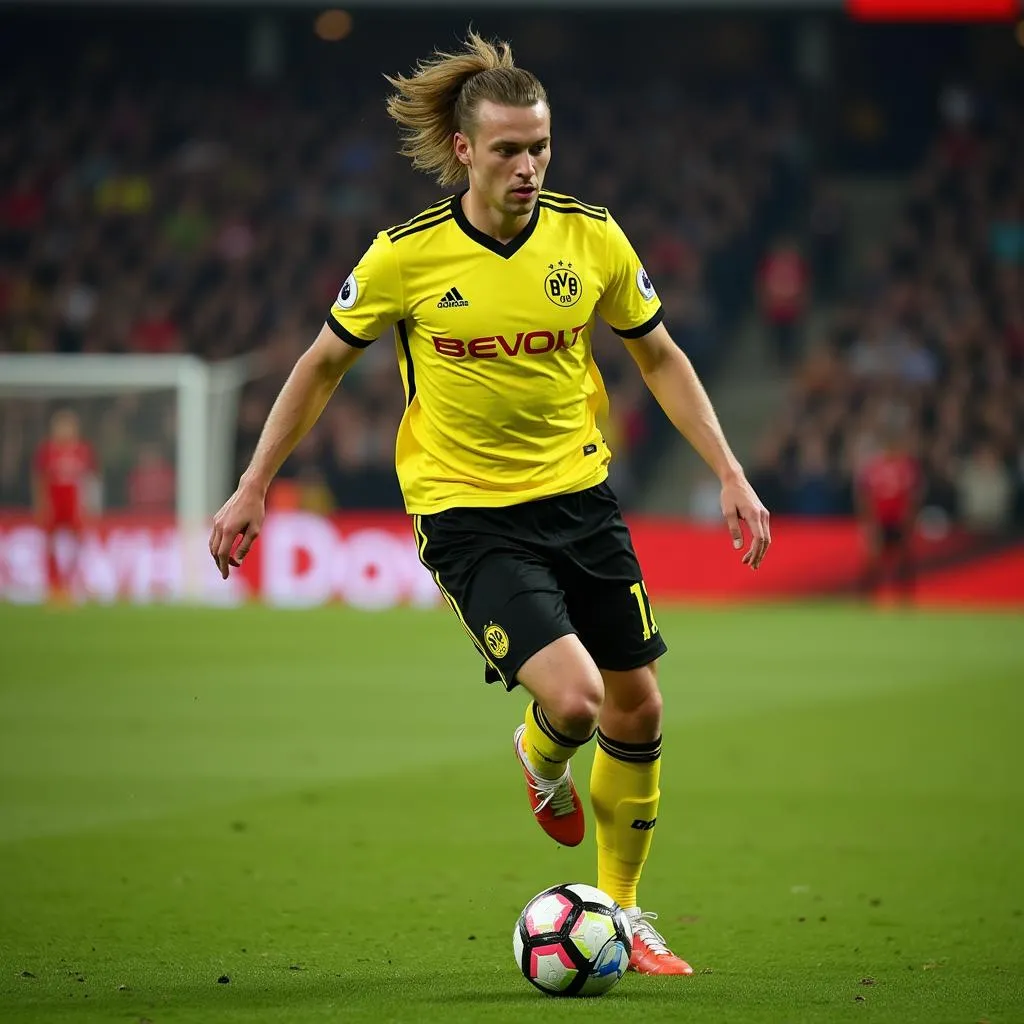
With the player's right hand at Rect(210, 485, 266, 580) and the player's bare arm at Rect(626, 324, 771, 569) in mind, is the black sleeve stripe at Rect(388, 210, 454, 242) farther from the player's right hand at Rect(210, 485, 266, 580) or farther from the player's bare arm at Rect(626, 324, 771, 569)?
the player's right hand at Rect(210, 485, 266, 580)

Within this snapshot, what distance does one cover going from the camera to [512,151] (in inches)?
199

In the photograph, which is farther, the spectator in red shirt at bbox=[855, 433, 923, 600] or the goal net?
the goal net

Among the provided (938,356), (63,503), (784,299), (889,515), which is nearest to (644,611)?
(889,515)

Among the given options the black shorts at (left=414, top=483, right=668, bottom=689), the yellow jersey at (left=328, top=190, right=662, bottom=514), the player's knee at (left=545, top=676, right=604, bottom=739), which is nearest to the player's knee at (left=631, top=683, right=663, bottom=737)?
the black shorts at (left=414, top=483, right=668, bottom=689)

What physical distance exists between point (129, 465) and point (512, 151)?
17811 millimetres

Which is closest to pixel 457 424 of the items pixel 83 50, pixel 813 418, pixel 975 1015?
pixel 975 1015

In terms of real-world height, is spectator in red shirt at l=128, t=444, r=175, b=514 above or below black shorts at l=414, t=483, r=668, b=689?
above

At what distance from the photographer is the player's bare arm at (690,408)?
207 inches

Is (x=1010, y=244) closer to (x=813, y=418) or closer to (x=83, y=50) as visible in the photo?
Result: (x=813, y=418)

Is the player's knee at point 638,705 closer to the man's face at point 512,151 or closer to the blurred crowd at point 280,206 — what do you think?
the man's face at point 512,151

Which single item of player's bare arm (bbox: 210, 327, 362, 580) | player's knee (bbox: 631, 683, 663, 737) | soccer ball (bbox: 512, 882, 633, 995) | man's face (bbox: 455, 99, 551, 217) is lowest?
soccer ball (bbox: 512, 882, 633, 995)

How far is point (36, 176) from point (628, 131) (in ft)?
29.8

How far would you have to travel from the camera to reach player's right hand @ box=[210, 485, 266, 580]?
16.5ft

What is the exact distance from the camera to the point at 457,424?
5262mm
